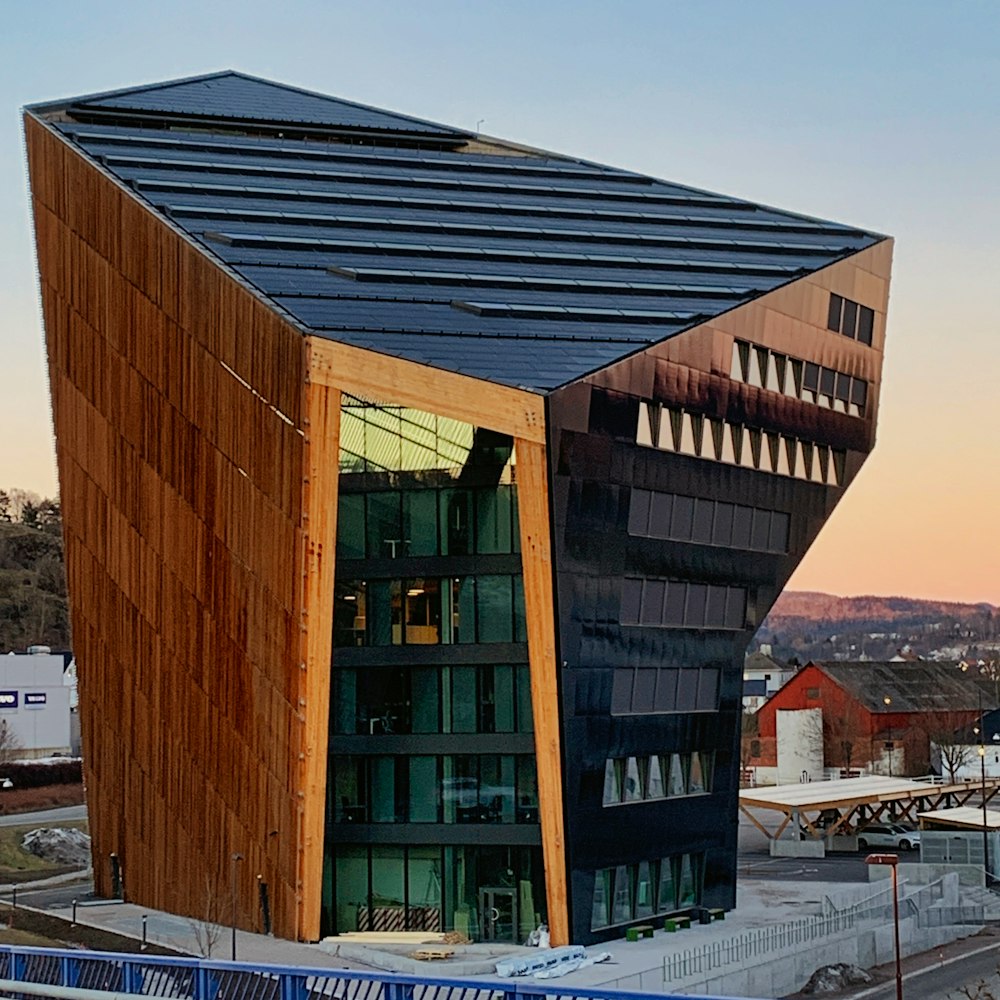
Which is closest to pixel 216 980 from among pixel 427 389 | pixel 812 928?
pixel 427 389

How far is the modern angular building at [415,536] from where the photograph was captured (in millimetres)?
49594

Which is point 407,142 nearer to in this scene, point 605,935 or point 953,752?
point 605,935

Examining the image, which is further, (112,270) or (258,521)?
(112,270)

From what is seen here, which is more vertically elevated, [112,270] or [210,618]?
[112,270]

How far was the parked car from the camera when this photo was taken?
289ft

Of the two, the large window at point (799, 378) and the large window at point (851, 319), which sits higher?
the large window at point (851, 319)

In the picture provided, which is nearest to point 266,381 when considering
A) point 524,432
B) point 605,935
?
point 524,432

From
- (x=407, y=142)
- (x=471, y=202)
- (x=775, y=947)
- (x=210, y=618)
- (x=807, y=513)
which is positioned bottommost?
(x=775, y=947)

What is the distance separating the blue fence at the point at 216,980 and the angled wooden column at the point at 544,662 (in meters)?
25.8

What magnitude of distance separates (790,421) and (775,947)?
17.8 metres

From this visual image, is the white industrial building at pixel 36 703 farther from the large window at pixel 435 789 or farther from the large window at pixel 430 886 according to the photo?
the large window at pixel 430 886

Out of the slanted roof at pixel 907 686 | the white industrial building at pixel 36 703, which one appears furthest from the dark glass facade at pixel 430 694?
the slanted roof at pixel 907 686

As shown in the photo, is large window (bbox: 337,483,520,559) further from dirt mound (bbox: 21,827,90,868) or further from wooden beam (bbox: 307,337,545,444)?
dirt mound (bbox: 21,827,90,868)

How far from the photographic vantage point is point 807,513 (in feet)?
206
